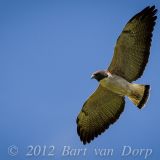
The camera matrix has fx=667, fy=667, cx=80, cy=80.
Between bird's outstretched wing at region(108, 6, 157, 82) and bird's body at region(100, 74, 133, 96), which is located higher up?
bird's outstretched wing at region(108, 6, 157, 82)

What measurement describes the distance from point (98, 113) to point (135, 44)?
233 centimetres

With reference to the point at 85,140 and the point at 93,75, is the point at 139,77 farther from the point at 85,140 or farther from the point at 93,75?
the point at 85,140

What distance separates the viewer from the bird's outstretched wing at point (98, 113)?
18.0m

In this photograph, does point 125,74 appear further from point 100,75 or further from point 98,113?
point 98,113

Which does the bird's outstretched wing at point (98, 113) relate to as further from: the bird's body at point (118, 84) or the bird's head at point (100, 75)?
the bird's head at point (100, 75)

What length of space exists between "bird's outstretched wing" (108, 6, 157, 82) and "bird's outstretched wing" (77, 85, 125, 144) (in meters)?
0.81

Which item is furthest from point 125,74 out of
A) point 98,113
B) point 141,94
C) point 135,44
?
point 98,113

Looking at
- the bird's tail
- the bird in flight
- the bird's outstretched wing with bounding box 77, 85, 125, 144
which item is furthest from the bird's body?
the bird's outstretched wing with bounding box 77, 85, 125, 144

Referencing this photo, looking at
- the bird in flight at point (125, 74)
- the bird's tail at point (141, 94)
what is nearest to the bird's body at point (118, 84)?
the bird in flight at point (125, 74)

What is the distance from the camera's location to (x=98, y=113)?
18422 millimetres

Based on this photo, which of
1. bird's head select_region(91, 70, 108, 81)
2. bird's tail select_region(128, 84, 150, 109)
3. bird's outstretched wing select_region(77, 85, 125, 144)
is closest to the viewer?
bird's head select_region(91, 70, 108, 81)

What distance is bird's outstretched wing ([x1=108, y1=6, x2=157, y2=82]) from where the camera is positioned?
56.4 feet

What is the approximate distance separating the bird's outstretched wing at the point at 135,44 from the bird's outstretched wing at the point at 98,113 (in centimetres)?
81

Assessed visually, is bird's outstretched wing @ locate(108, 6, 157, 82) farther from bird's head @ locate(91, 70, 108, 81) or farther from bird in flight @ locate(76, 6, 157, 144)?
bird's head @ locate(91, 70, 108, 81)
